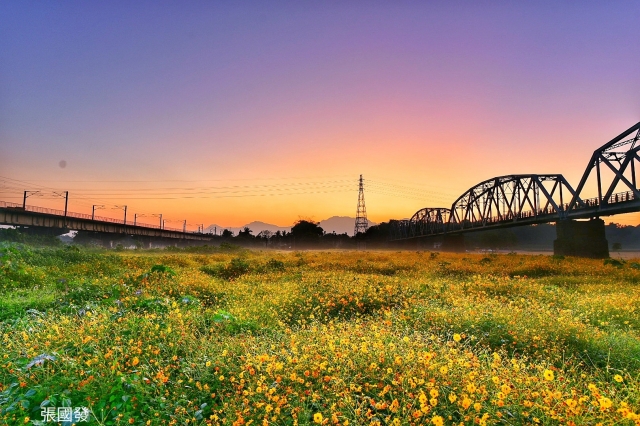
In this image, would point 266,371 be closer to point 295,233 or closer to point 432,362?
point 432,362

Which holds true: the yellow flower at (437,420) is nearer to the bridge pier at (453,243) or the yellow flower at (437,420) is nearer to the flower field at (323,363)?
the flower field at (323,363)

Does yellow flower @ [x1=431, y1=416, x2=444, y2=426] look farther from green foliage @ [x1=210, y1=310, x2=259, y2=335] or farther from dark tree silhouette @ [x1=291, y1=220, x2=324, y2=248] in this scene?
dark tree silhouette @ [x1=291, y1=220, x2=324, y2=248]

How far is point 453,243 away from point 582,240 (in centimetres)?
4451

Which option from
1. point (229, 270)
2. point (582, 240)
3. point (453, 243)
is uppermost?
point (453, 243)

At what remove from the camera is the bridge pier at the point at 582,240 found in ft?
116

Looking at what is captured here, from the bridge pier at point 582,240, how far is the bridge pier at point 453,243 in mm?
39677

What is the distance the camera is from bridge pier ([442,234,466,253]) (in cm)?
7895

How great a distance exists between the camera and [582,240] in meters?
36.4

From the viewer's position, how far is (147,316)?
246 inches

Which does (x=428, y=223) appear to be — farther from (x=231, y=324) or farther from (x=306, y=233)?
(x=231, y=324)

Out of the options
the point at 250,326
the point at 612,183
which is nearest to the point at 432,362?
the point at 250,326

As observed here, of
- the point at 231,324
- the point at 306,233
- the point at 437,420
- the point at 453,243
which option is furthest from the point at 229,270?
the point at 306,233

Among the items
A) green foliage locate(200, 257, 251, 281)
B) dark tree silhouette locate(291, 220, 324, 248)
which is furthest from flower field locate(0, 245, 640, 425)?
dark tree silhouette locate(291, 220, 324, 248)

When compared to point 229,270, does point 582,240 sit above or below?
above
